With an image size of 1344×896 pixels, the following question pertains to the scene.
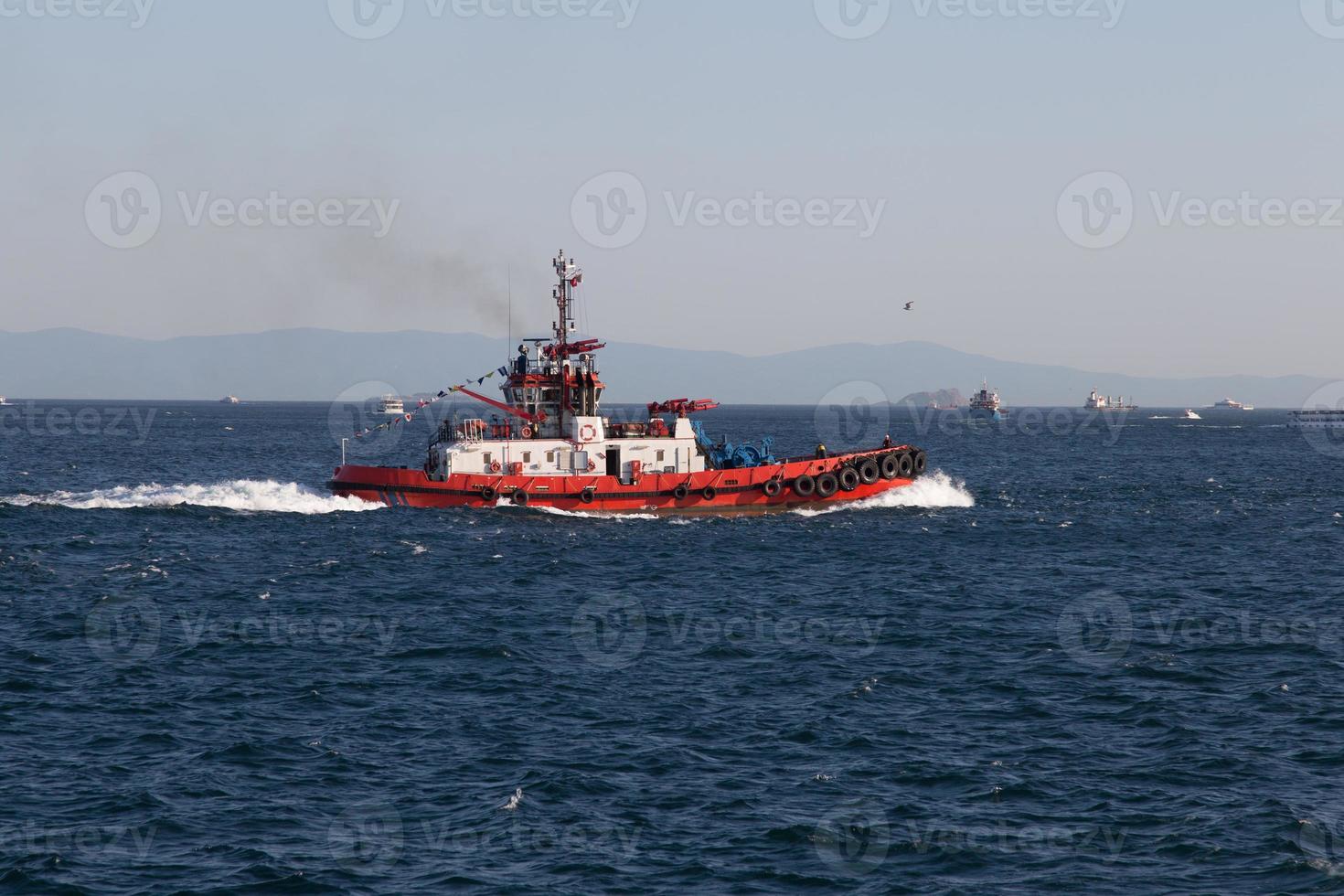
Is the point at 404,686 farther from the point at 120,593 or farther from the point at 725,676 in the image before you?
the point at 120,593

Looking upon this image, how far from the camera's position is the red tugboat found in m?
54.7

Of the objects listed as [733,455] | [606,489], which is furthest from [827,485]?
[606,489]

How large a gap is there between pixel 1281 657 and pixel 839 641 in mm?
10870

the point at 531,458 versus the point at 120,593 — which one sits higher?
the point at 531,458

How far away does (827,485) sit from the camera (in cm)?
5753

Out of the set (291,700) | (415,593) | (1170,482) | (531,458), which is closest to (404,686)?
(291,700)

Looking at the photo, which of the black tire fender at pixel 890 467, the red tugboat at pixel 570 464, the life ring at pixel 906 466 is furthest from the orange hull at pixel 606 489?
the life ring at pixel 906 466

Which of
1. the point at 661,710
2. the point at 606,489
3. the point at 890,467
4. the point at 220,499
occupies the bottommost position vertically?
the point at 661,710

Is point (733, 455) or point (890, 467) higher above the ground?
point (733, 455)

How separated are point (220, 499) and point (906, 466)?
3393cm

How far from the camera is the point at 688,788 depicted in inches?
837

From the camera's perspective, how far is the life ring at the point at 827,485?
188 feet

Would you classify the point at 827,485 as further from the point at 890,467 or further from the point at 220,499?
the point at 220,499

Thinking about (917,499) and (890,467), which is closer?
(890,467)
